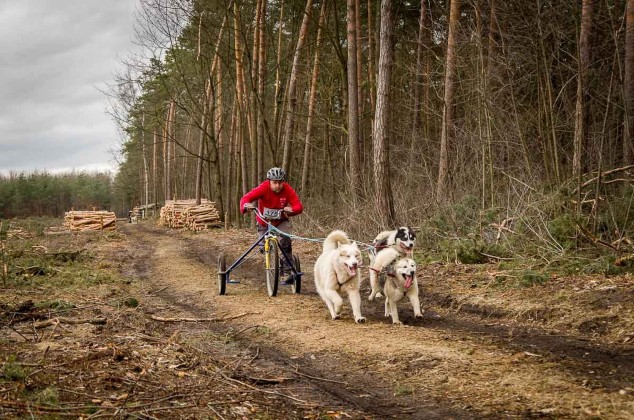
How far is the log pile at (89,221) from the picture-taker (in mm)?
29922

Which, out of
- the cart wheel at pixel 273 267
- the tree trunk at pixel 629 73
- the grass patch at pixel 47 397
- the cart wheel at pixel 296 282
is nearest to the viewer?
the grass patch at pixel 47 397

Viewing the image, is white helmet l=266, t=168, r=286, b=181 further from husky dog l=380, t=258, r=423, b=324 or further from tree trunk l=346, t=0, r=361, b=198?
tree trunk l=346, t=0, r=361, b=198

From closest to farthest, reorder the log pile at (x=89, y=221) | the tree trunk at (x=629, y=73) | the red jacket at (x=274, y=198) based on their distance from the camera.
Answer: the red jacket at (x=274, y=198)
the tree trunk at (x=629, y=73)
the log pile at (x=89, y=221)

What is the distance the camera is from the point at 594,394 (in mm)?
4398

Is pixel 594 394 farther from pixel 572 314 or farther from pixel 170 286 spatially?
pixel 170 286

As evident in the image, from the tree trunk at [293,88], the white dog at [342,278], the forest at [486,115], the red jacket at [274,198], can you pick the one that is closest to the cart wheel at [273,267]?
the red jacket at [274,198]

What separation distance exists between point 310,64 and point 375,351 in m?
21.9

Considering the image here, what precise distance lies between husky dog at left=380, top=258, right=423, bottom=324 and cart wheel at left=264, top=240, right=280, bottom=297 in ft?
8.00

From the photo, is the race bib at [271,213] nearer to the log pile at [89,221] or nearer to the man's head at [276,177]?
the man's head at [276,177]

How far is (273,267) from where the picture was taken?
9812 mm

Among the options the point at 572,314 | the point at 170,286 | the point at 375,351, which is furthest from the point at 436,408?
the point at 170,286

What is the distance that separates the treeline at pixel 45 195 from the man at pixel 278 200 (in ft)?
207

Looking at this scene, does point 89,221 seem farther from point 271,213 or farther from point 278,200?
point 271,213

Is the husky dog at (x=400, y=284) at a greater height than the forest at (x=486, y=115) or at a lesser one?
lesser
